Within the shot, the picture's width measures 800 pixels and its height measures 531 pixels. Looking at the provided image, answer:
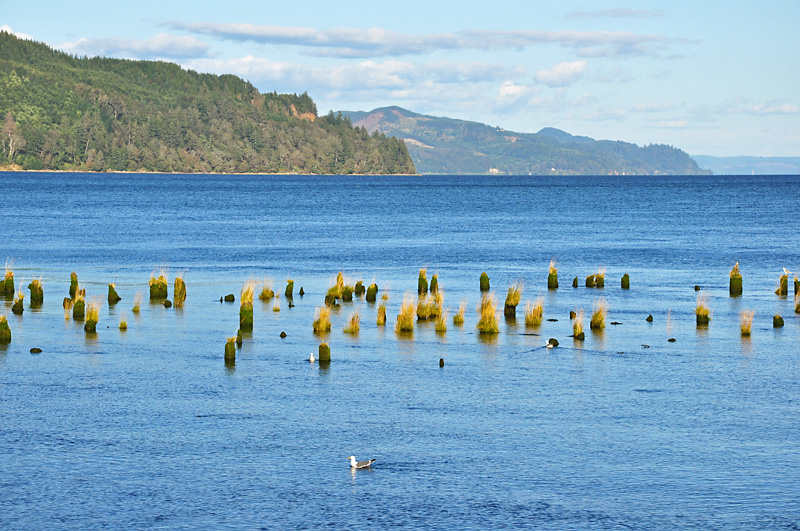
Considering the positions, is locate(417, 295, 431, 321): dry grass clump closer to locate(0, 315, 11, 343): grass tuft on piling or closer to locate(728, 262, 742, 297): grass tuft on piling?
locate(0, 315, 11, 343): grass tuft on piling

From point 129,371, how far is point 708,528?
20.4 m

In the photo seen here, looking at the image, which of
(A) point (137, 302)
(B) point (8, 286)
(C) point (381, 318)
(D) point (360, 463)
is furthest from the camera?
(B) point (8, 286)

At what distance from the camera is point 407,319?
4016 cm

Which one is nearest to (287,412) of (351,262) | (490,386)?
(490,386)

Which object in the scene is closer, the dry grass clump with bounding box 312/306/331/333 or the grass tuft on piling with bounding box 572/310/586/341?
the grass tuft on piling with bounding box 572/310/586/341

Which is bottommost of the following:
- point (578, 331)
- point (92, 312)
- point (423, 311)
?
point (578, 331)

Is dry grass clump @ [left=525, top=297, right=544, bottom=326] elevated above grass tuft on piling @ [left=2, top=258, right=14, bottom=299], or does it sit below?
below

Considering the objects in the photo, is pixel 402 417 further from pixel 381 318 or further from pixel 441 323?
pixel 381 318

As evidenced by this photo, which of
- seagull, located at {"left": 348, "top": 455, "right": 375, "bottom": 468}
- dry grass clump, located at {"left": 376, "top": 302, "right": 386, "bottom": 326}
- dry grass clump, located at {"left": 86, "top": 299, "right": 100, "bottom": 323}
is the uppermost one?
dry grass clump, located at {"left": 86, "top": 299, "right": 100, "bottom": 323}

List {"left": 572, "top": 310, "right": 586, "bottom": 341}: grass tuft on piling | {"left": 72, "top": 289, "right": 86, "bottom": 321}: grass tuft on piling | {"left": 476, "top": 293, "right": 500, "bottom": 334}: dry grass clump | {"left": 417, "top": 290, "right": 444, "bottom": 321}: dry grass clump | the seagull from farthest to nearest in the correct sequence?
{"left": 417, "top": 290, "right": 444, "bottom": 321}: dry grass clump, {"left": 72, "top": 289, "right": 86, "bottom": 321}: grass tuft on piling, {"left": 476, "top": 293, "right": 500, "bottom": 334}: dry grass clump, {"left": 572, "top": 310, "right": 586, "bottom": 341}: grass tuft on piling, the seagull

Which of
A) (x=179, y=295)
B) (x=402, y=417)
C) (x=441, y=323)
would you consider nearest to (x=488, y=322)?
(x=441, y=323)

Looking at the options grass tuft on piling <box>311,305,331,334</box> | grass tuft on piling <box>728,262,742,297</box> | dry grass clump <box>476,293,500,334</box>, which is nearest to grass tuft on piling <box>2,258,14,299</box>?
grass tuft on piling <box>311,305,331,334</box>

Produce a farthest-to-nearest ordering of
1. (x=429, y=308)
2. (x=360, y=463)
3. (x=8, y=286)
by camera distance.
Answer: (x=8, y=286) → (x=429, y=308) → (x=360, y=463)

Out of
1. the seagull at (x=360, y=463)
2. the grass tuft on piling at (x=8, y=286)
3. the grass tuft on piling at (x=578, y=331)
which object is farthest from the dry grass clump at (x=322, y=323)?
the grass tuft on piling at (x=8, y=286)
